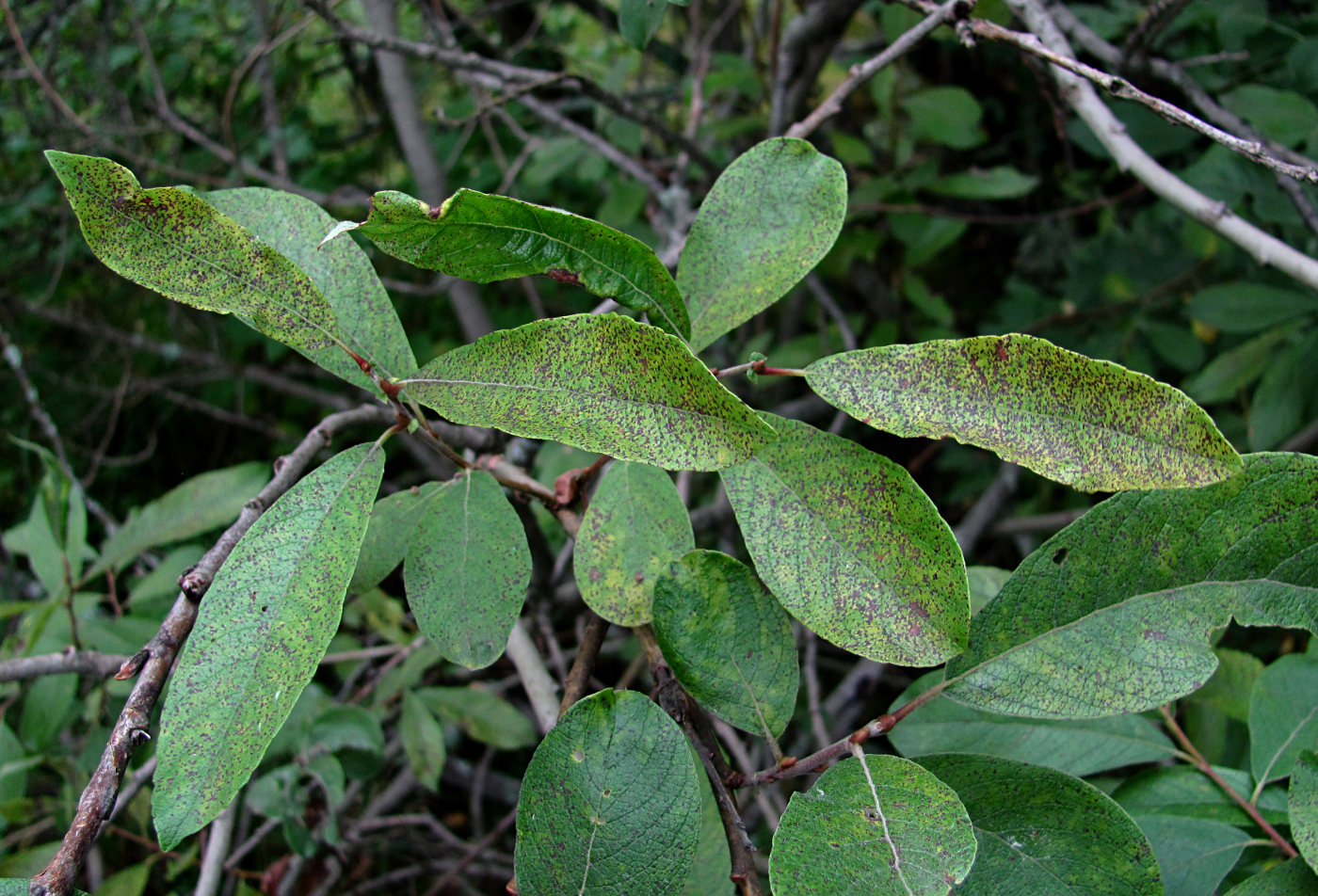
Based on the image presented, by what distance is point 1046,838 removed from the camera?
0.47 metres

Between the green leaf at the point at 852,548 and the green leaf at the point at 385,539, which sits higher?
the green leaf at the point at 852,548

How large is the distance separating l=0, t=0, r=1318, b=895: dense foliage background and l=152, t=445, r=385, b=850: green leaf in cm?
40

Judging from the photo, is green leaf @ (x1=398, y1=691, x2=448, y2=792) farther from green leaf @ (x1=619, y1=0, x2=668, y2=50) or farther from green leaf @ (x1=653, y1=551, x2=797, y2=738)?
green leaf @ (x1=619, y1=0, x2=668, y2=50)

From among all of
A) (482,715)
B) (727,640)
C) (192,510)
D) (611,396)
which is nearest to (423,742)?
(482,715)

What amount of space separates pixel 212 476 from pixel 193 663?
636 millimetres

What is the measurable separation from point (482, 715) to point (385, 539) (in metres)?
0.52

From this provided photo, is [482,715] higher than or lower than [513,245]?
lower

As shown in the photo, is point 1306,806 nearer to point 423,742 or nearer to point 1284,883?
point 1284,883

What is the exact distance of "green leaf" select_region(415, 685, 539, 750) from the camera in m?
1.03

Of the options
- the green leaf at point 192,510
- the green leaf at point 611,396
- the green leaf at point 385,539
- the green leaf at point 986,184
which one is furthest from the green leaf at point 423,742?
the green leaf at point 986,184

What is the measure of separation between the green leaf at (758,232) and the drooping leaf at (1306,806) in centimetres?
42

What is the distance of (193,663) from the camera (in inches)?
16.1

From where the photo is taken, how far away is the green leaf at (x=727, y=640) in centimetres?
49

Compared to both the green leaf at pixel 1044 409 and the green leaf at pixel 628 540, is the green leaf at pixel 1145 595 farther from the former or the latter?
the green leaf at pixel 628 540
